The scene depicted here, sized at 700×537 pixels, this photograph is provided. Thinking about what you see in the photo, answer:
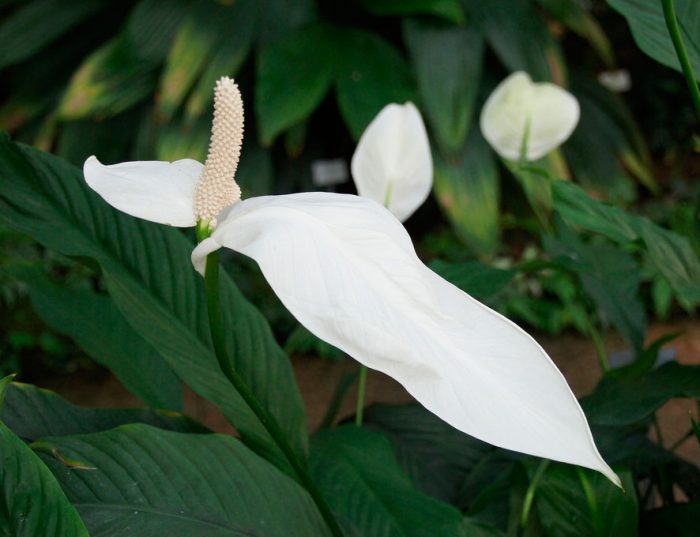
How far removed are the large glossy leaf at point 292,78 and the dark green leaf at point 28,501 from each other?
5.66 feet

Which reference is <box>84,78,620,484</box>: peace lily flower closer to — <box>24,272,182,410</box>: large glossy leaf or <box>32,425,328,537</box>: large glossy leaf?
<box>32,425,328,537</box>: large glossy leaf

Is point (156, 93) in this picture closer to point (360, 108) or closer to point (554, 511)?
point (360, 108)

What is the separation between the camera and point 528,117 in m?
0.73

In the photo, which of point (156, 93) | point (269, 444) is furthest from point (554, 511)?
point (156, 93)

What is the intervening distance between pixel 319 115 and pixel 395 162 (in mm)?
1984

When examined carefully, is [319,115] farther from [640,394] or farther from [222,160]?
[222,160]

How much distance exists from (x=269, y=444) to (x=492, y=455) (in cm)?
21

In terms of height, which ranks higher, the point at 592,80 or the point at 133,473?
the point at 133,473

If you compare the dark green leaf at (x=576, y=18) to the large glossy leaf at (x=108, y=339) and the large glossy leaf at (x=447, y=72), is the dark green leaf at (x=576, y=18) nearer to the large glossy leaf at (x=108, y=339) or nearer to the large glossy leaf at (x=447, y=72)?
the large glossy leaf at (x=447, y=72)

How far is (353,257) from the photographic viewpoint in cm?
29

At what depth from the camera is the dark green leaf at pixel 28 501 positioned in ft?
1.13

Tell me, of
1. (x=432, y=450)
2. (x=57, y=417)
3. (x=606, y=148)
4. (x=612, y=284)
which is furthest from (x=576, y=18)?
(x=57, y=417)

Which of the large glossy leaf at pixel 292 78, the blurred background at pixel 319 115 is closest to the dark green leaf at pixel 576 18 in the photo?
the blurred background at pixel 319 115

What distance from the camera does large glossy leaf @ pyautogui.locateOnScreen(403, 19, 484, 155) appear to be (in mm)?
2221
